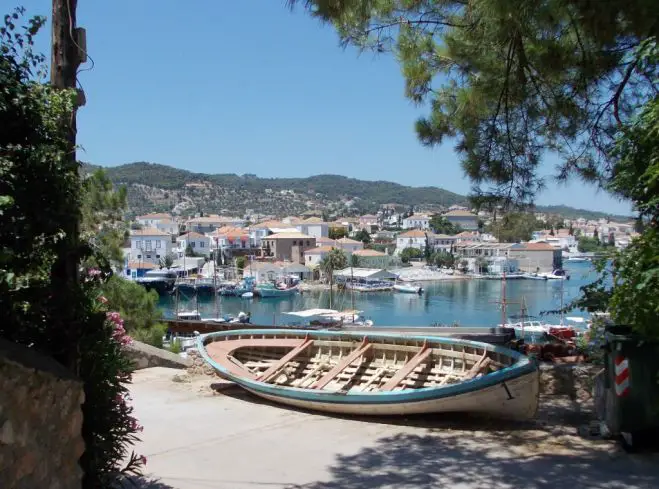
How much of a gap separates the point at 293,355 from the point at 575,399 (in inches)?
163

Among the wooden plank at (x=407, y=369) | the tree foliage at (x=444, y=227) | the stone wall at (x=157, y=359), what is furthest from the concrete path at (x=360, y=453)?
the tree foliage at (x=444, y=227)

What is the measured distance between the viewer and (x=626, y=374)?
16.6 ft

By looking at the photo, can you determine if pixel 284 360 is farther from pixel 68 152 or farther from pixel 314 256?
pixel 314 256

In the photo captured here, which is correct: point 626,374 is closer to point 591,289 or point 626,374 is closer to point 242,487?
point 591,289

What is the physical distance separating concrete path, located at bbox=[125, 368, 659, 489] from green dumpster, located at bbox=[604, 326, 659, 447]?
0.27 m

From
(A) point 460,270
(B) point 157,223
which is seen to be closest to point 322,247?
(A) point 460,270

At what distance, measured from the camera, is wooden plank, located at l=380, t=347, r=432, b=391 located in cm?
780

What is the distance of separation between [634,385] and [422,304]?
70547 mm

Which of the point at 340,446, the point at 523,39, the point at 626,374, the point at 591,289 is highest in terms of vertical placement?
the point at 523,39

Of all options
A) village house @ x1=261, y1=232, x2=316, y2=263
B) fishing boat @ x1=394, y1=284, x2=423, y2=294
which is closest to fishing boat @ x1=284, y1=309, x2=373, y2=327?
fishing boat @ x1=394, y1=284, x2=423, y2=294

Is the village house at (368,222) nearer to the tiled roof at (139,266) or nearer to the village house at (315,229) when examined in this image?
the village house at (315,229)

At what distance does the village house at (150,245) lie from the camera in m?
99.7

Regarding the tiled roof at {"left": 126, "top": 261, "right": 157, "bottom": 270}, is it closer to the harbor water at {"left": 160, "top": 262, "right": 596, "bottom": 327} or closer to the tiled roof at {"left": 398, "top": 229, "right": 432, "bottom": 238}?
the harbor water at {"left": 160, "top": 262, "right": 596, "bottom": 327}

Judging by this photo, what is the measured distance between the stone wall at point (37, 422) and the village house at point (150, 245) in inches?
3856
